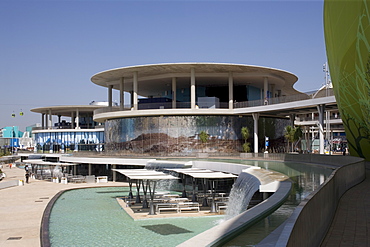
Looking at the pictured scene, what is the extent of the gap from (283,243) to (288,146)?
46.8 meters

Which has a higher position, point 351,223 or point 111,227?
point 351,223

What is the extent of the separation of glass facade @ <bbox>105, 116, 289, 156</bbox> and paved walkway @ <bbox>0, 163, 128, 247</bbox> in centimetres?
1292

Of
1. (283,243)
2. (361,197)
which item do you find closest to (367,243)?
(283,243)

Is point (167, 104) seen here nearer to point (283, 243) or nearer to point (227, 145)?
point (227, 145)

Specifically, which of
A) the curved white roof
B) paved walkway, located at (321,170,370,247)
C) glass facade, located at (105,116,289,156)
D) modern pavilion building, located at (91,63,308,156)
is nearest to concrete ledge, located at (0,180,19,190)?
modern pavilion building, located at (91,63,308,156)

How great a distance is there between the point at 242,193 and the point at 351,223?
33.4ft

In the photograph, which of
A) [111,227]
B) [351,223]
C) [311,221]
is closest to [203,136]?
[111,227]

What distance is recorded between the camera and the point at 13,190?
35.1 m

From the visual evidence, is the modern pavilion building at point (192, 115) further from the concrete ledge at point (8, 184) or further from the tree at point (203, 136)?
the concrete ledge at point (8, 184)

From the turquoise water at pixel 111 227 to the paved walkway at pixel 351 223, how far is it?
6851 millimetres

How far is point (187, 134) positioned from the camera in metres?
45.7

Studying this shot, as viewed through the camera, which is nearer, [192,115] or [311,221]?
[311,221]

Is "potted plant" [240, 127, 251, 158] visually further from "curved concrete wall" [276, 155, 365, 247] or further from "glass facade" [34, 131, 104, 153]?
"glass facade" [34, 131, 104, 153]

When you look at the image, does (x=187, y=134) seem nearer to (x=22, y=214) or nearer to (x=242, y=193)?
(x=22, y=214)
